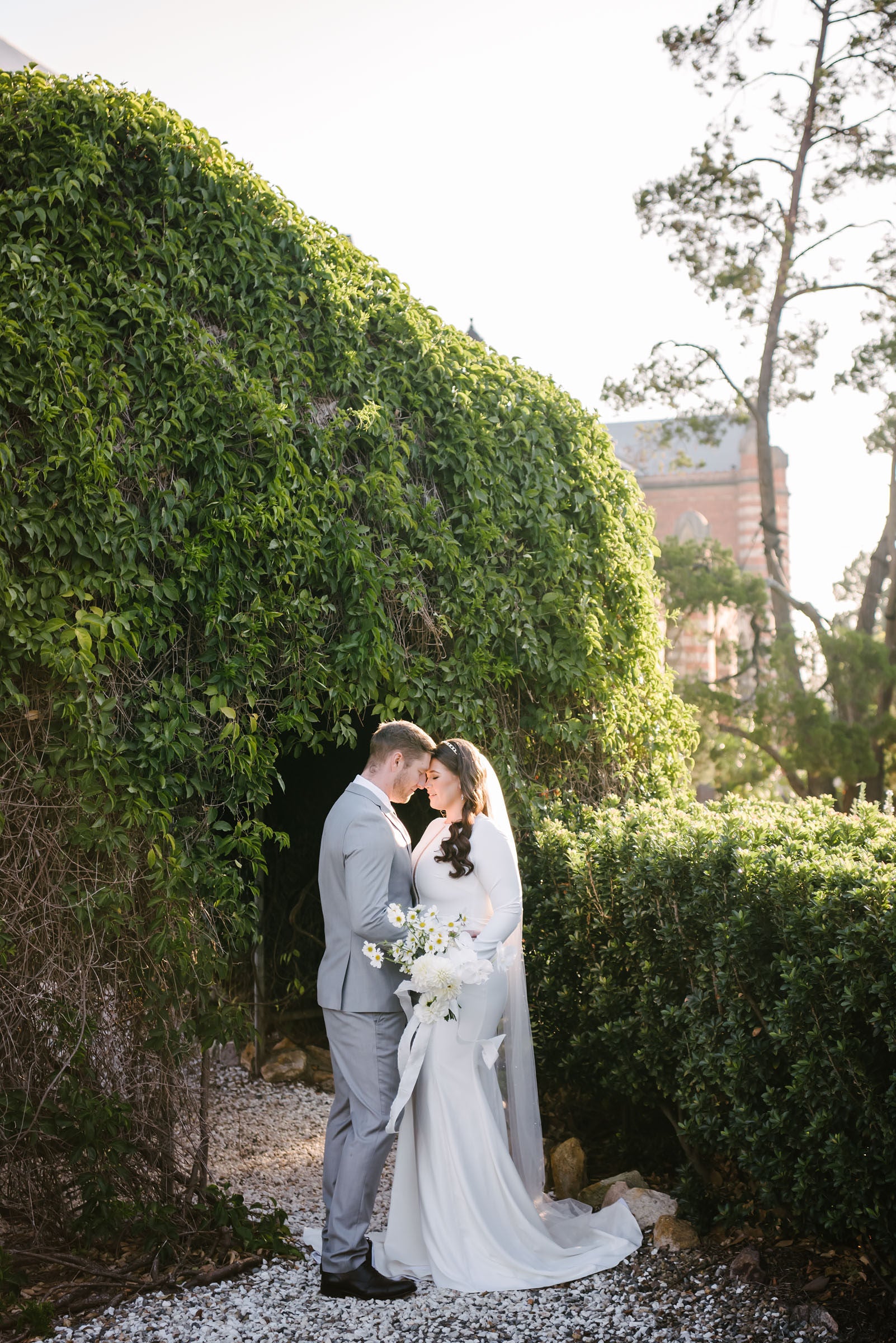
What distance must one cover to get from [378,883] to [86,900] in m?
1.29

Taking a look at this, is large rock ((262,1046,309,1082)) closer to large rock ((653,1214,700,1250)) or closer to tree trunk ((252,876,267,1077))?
tree trunk ((252,876,267,1077))

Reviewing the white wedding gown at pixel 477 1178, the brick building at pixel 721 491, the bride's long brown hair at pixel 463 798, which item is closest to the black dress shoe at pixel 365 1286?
the white wedding gown at pixel 477 1178

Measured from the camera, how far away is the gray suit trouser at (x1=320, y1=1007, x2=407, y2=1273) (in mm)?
4125

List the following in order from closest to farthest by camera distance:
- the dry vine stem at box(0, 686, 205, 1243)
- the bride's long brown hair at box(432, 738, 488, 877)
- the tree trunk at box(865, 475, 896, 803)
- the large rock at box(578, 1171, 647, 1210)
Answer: the dry vine stem at box(0, 686, 205, 1243), the bride's long brown hair at box(432, 738, 488, 877), the large rock at box(578, 1171, 647, 1210), the tree trunk at box(865, 475, 896, 803)

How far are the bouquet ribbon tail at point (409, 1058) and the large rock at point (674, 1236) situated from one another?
1218mm

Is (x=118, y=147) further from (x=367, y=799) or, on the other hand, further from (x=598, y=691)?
(x=598, y=691)

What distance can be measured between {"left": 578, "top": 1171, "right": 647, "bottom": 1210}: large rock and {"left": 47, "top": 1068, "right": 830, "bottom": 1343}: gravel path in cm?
45

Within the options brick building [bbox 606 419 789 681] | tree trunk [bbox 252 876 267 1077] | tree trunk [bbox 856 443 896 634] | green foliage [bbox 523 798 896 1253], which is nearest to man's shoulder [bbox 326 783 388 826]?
green foliage [bbox 523 798 896 1253]

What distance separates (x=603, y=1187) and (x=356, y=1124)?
1.43 meters

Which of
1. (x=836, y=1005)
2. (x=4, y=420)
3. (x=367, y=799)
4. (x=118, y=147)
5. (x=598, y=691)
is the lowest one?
(x=836, y=1005)

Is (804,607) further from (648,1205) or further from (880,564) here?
(648,1205)

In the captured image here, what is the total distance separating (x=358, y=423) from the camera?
5.62 meters

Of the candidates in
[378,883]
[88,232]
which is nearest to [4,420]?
[88,232]

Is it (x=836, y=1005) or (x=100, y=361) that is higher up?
(x=100, y=361)
